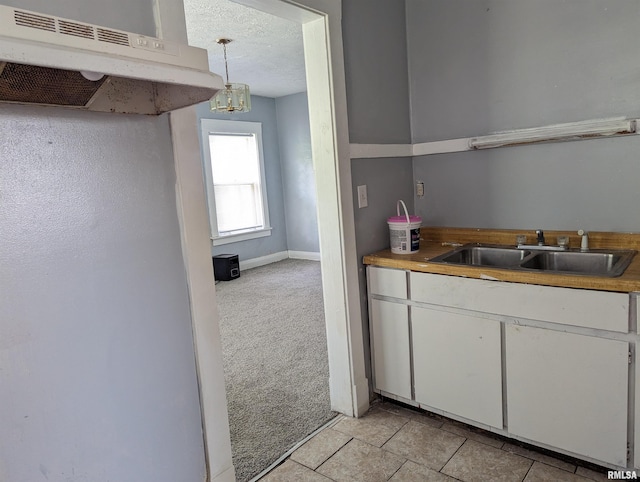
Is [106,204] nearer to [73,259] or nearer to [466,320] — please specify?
[73,259]

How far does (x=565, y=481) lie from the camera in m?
1.83

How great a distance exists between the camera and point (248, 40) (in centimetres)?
405

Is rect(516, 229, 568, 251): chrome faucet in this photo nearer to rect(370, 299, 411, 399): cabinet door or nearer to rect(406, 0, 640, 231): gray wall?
rect(406, 0, 640, 231): gray wall

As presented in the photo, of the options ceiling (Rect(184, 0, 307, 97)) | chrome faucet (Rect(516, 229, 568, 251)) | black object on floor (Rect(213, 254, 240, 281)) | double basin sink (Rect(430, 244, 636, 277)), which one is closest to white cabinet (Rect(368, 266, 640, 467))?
double basin sink (Rect(430, 244, 636, 277))

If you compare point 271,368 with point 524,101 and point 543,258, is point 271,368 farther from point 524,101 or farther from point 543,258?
point 524,101

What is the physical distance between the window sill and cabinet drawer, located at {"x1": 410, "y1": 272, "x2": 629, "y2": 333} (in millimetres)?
4391

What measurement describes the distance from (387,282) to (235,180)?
15.0ft

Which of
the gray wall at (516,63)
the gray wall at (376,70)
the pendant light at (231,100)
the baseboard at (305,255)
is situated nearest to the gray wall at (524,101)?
the gray wall at (516,63)

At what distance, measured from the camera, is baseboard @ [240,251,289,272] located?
261 inches

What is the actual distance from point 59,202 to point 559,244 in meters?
2.20

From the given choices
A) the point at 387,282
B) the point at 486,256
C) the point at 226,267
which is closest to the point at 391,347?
the point at 387,282

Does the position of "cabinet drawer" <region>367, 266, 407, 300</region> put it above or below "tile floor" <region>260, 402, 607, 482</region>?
above

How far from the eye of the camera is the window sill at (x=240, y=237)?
621cm

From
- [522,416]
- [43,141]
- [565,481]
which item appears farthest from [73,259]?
[565,481]
